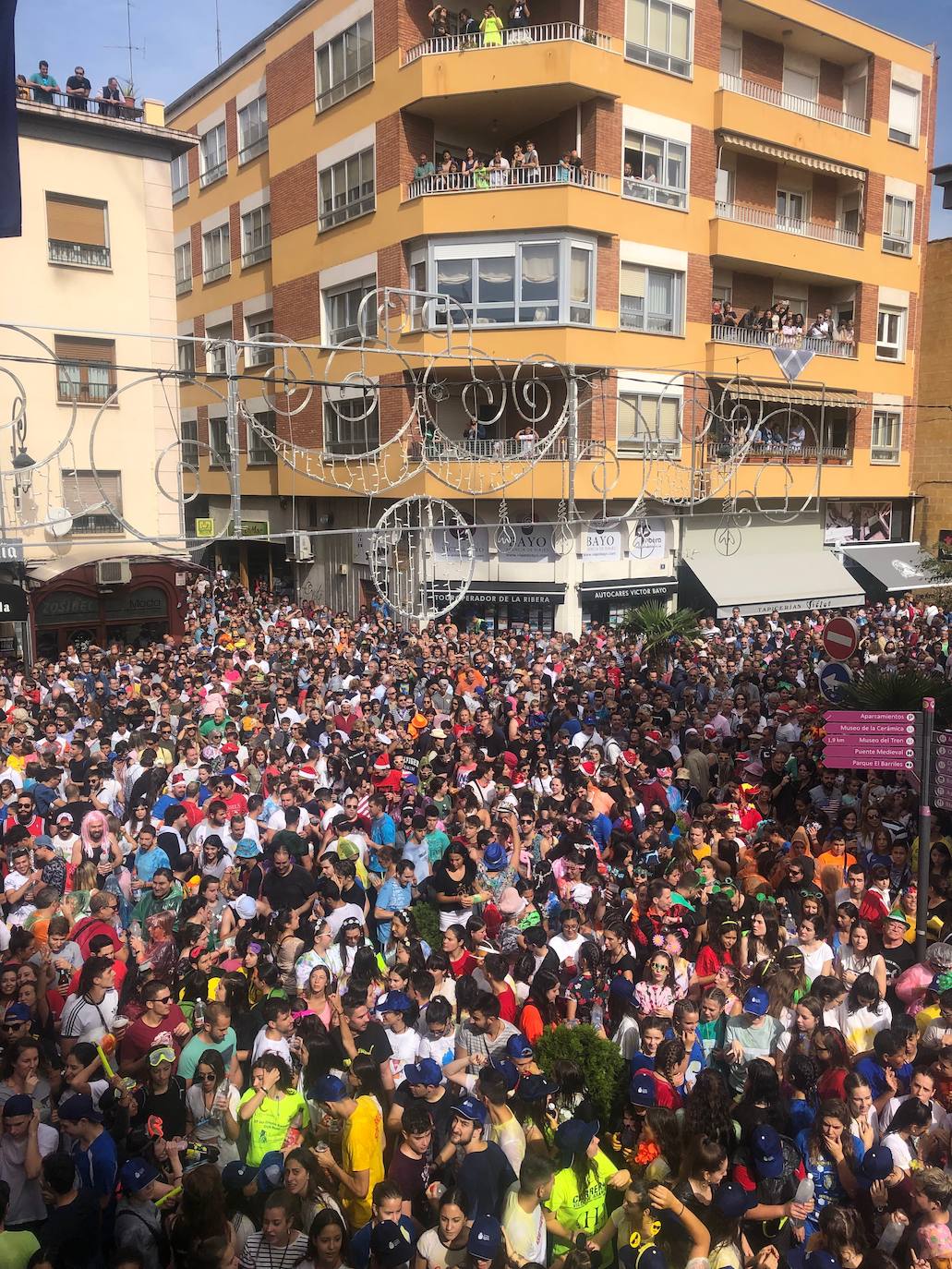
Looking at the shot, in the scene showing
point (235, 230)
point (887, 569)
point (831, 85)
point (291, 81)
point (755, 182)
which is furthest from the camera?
point (235, 230)

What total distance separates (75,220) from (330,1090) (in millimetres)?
18747

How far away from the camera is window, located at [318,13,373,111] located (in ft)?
67.5

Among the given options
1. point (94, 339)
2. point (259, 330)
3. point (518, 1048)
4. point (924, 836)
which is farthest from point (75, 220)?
point (924, 836)

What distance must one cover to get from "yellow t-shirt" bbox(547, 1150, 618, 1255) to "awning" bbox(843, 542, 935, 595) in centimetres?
2380

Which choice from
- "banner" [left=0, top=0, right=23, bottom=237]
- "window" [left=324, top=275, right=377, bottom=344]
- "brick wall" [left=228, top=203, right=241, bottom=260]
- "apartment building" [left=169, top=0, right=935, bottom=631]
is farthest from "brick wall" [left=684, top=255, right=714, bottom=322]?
"banner" [left=0, top=0, right=23, bottom=237]

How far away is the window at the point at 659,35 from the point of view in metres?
19.5

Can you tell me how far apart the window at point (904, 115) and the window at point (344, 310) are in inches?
560

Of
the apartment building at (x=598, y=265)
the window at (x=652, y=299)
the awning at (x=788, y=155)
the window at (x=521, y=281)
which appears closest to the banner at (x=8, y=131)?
the apartment building at (x=598, y=265)

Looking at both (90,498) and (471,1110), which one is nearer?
(471,1110)

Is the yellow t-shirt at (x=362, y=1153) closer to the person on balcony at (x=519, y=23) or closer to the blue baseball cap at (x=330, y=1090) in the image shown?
the blue baseball cap at (x=330, y=1090)

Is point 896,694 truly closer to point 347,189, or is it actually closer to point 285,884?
point 285,884

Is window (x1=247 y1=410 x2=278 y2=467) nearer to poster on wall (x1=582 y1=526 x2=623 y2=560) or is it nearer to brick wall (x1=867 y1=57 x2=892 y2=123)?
poster on wall (x1=582 y1=526 x2=623 y2=560)

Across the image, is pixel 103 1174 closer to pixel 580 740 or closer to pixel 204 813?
pixel 204 813

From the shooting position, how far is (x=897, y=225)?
83.1 feet
